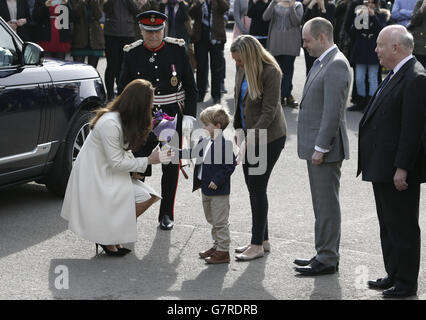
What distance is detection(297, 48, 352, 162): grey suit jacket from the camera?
5922mm

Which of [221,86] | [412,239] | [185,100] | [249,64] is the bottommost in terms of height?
[221,86]

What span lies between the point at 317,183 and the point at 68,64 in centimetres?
322

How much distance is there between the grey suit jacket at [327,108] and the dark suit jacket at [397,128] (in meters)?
0.25

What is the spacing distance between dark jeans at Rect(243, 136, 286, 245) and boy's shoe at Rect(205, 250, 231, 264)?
0.27 metres

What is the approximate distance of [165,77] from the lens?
291 inches

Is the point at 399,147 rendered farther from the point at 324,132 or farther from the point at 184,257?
the point at 184,257

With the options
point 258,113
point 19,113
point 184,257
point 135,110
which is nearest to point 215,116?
point 258,113

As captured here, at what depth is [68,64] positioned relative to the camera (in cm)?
834

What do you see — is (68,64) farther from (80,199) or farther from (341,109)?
(341,109)

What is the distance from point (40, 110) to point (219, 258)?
2282 millimetres

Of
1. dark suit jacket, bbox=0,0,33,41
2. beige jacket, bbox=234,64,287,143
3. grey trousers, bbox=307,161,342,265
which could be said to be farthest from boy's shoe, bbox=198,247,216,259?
dark suit jacket, bbox=0,0,33,41

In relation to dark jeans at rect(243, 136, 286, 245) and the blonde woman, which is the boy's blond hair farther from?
dark jeans at rect(243, 136, 286, 245)

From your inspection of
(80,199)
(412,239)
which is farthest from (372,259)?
(80,199)
